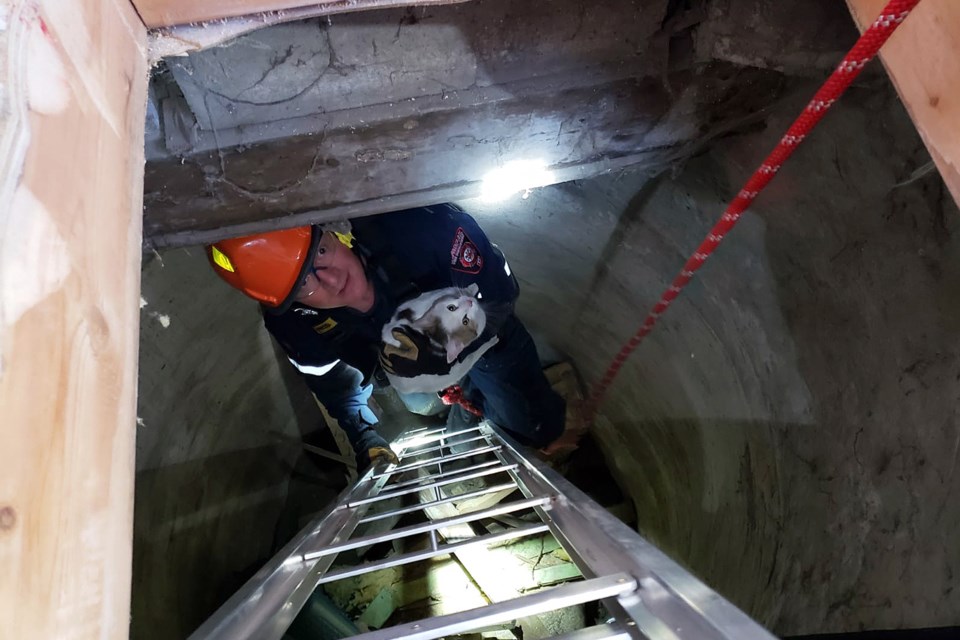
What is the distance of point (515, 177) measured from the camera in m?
2.02

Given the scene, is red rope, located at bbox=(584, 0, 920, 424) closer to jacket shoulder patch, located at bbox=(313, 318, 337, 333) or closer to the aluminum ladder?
the aluminum ladder

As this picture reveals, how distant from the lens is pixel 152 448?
2.59m

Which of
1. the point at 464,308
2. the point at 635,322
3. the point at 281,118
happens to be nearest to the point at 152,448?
the point at 464,308

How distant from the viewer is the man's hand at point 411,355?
2.58 meters

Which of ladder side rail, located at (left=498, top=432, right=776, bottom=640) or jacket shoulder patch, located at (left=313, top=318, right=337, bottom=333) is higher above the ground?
jacket shoulder patch, located at (left=313, top=318, right=337, bottom=333)

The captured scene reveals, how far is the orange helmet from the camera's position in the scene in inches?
91.5

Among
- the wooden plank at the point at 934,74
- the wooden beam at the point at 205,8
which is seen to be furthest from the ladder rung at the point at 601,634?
the wooden beam at the point at 205,8

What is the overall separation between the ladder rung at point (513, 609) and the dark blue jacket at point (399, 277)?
171cm

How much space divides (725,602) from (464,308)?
183cm

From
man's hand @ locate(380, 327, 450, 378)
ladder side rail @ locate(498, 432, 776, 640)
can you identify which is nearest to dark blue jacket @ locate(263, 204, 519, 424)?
man's hand @ locate(380, 327, 450, 378)

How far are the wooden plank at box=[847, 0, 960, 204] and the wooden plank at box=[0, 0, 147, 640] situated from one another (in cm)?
107

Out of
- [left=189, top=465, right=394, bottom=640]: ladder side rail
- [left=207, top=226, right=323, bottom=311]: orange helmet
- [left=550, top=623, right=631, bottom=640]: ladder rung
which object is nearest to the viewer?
[left=550, top=623, right=631, bottom=640]: ladder rung

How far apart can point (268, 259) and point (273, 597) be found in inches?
55.3

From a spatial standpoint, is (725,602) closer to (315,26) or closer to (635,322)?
(315,26)
